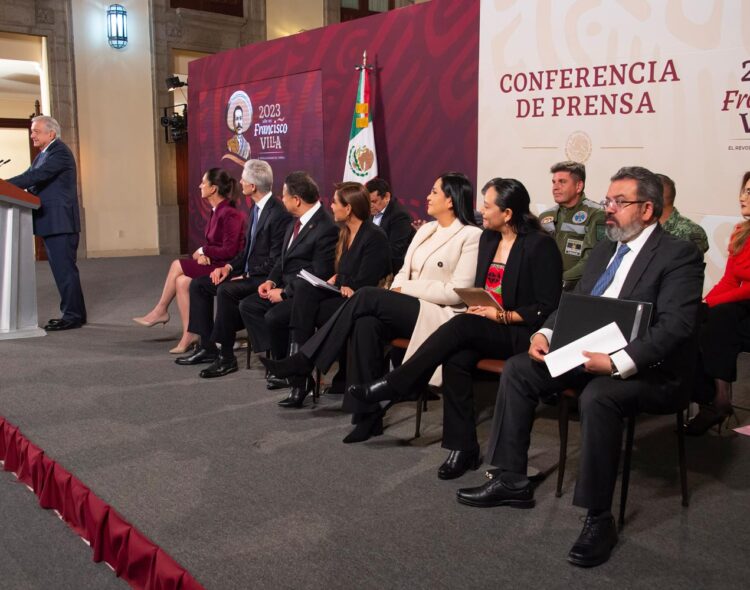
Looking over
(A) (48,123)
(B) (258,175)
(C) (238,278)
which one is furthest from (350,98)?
(C) (238,278)

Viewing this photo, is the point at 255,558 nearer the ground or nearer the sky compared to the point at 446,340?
nearer the ground

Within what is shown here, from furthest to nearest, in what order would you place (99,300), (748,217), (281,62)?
(281,62)
(99,300)
(748,217)

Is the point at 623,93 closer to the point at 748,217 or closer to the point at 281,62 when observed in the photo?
the point at 748,217

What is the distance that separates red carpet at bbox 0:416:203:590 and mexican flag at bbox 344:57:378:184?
183 inches

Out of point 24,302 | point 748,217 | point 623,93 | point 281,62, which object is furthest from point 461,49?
point 24,302

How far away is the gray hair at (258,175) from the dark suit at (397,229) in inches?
31.3

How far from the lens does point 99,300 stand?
24.1ft

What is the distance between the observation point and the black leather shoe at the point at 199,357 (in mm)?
4727

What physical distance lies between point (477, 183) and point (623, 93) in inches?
57.2

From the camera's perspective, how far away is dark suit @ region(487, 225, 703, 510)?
7.57 ft

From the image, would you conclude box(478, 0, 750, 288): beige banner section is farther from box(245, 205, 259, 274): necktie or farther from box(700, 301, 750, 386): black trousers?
box(245, 205, 259, 274): necktie

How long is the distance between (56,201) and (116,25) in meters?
6.04

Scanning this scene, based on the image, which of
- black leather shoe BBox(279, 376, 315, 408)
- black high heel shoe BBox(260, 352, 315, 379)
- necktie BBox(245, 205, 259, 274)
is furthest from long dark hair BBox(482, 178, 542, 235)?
necktie BBox(245, 205, 259, 274)

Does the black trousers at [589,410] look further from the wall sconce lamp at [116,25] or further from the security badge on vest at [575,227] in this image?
the wall sconce lamp at [116,25]
